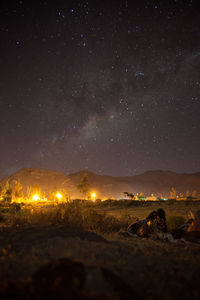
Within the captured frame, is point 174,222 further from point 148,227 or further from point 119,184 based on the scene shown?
point 119,184

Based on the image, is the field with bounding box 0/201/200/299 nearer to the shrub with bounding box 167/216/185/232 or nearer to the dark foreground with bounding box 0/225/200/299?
the dark foreground with bounding box 0/225/200/299

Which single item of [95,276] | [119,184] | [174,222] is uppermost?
[119,184]

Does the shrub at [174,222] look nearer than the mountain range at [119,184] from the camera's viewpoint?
Yes

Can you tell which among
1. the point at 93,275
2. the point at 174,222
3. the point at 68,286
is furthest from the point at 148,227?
the point at 68,286

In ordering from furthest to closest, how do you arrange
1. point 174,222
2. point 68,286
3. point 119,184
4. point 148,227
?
point 119,184, point 174,222, point 148,227, point 68,286

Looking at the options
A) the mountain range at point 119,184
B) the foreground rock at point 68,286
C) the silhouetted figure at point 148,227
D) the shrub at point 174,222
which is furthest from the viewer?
the mountain range at point 119,184

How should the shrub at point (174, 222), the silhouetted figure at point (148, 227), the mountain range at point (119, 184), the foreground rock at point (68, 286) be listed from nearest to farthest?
1. the foreground rock at point (68, 286)
2. the silhouetted figure at point (148, 227)
3. the shrub at point (174, 222)
4. the mountain range at point (119, 184)

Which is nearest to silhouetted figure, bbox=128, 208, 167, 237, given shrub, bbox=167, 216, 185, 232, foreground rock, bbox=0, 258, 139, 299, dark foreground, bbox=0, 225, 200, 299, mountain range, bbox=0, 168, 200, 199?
shrub, bbox=167, 216, 185, 232

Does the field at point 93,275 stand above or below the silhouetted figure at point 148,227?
above

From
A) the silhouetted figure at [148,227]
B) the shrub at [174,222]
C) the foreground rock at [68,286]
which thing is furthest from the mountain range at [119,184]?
the foreground rock at [68,286]

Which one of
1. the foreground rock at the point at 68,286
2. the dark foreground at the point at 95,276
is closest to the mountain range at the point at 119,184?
the dark foreground at the point at 95,276

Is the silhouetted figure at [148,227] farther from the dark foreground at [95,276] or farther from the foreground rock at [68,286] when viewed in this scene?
the foreground rock at [68,286]

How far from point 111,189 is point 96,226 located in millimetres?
116948

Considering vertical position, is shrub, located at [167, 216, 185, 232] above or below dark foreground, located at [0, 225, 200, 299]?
below
